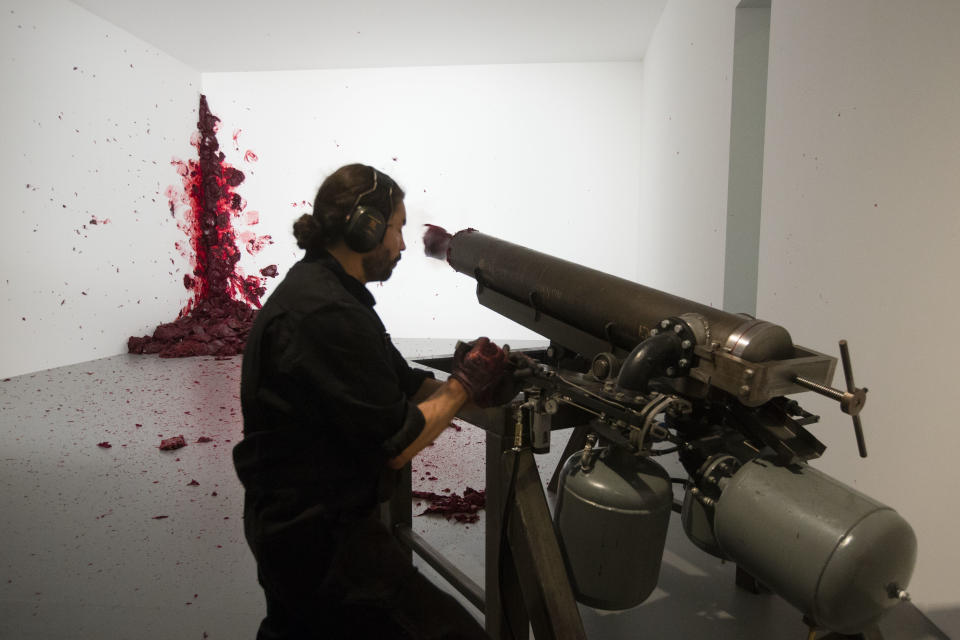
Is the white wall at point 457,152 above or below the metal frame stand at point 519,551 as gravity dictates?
above

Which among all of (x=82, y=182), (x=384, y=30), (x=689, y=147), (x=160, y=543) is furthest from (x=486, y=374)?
(x=82, y=182)

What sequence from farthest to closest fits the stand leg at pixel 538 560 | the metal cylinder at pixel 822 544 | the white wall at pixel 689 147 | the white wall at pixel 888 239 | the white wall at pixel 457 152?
the white wall at pixel 457 152 → the white wall at pixel 689 147 → the white wall at pixel 888 239 → the stand leg at pixel 538 560 → the metal cylinder at pixel 822 544

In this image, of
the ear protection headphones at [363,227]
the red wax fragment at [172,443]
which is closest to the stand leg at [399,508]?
the ear protection headphones at [363,227]

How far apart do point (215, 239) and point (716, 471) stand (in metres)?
6.71

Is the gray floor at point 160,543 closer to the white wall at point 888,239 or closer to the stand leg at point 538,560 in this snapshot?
the white wall at point 888,239

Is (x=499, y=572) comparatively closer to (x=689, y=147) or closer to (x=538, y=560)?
(x=538, y=560)

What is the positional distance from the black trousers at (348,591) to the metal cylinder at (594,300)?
86 cm

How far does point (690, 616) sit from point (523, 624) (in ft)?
2.34

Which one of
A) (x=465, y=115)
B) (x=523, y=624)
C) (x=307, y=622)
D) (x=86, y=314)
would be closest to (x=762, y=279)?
(x=523, y=624)

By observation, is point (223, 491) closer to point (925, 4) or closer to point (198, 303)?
A: point (925, 4)

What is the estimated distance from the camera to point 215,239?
22.1 ft

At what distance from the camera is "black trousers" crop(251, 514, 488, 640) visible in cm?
116

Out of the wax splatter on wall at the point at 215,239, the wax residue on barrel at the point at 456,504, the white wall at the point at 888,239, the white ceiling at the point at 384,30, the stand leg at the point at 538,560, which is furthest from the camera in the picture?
the wax splatter on wall at the point at 215,239

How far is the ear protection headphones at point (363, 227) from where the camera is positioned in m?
1.31
